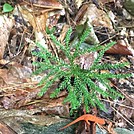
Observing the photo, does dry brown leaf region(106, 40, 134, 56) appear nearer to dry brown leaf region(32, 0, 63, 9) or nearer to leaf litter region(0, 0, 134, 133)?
leaf litter region(0, 0, 134, 133)

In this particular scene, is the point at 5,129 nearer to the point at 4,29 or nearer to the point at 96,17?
the point at 4,29

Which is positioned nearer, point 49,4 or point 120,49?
point 120,49

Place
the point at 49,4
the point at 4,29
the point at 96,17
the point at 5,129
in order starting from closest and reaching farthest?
1. the point at 5,129
2. the point at 4,29
3. the point at 49,4
4. the point at 96,17

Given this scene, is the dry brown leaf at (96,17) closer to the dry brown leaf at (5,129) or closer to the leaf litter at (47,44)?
the leaf litter at (47,44)

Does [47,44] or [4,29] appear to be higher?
[4,29]

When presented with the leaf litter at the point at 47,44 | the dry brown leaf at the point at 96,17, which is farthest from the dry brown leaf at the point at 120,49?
the dry brown leaf at the point at 96,17

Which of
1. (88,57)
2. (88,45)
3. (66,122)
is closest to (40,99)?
(66,122)

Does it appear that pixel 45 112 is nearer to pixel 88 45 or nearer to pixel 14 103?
pixel 14 103

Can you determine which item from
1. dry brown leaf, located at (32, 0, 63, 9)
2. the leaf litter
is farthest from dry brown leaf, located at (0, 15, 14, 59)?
dry brown leaf, located at (32, 0, 63, 9)

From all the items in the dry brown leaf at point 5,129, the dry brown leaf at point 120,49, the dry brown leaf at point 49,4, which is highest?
the dry brown leaf at point 49,4

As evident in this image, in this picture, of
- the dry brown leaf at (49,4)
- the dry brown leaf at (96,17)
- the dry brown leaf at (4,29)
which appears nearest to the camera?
the dry brown leaf at (4,29)

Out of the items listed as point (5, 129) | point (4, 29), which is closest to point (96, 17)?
point (4, 29)
